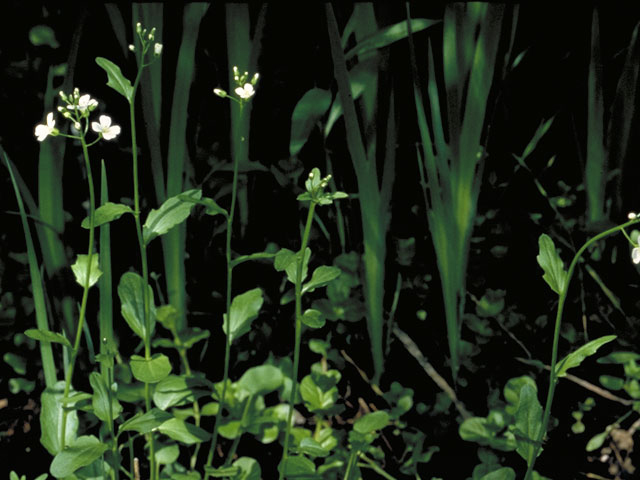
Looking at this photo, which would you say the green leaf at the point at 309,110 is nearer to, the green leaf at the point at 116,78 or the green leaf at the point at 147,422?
the green leaf at the point at 116,78

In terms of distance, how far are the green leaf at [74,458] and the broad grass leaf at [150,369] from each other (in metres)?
0.11

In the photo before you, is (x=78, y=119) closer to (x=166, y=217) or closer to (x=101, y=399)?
(x=166, y=217)

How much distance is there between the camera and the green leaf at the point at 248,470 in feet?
3.22

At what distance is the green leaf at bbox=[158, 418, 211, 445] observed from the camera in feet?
3.18

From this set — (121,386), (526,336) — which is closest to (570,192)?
(526,336)

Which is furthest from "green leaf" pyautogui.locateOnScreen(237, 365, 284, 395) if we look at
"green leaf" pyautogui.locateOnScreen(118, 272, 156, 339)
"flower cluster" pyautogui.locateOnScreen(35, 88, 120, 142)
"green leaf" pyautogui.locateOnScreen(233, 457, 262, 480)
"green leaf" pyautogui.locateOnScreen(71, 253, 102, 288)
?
"flower cluster" pyautogui.locateOnScreen(35, 88, 120, 142)

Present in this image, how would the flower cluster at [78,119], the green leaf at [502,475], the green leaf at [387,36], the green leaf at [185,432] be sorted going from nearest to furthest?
the flower cluster at [78,119] < the green leaf at [502,475] < the green leaf at [185,432] < the green leaf at [387,36]

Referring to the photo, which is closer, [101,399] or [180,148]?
[101,399]

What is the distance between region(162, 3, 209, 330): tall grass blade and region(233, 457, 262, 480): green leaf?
0.99 feet

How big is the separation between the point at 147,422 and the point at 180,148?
20.1 inches

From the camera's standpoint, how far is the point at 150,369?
874mm

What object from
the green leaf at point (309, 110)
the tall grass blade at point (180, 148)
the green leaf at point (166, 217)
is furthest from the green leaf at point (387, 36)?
the green leaf at point (166, 217)

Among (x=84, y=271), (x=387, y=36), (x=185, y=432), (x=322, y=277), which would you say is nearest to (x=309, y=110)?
(x=387, y=36)

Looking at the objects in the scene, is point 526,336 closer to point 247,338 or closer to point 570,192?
point 570,192
